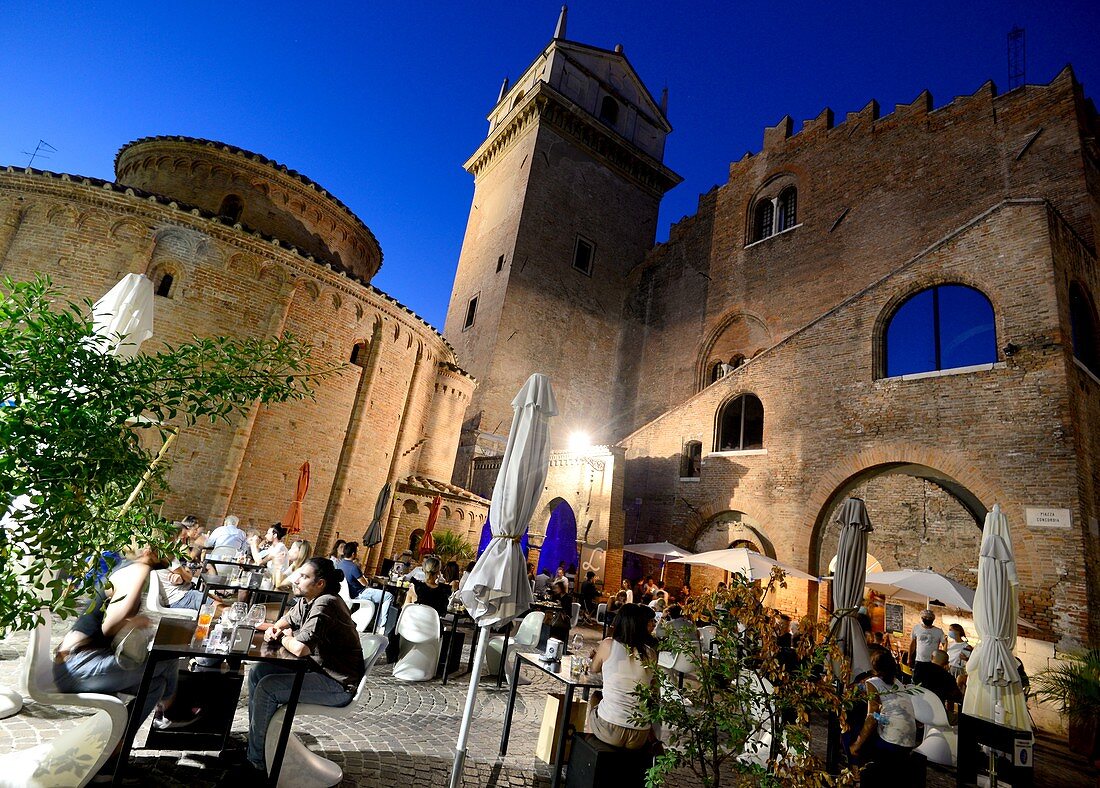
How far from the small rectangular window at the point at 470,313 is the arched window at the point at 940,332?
1716 centimetres

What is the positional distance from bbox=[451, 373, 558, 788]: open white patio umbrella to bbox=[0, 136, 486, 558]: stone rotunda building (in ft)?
29.6

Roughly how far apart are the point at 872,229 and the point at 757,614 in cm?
1849

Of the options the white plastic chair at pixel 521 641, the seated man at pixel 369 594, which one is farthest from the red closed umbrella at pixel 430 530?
the white plastic chair at pixel 521 641

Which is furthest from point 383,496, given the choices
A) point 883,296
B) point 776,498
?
point 883,296

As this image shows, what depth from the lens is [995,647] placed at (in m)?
6.40

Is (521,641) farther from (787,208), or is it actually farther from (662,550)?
(787,208)

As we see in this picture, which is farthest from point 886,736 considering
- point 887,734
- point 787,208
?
point 787,208

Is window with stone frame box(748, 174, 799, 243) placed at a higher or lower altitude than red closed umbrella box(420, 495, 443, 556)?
higher

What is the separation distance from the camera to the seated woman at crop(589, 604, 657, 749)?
12.1 feet

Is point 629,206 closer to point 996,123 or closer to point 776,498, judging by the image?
point 996,123

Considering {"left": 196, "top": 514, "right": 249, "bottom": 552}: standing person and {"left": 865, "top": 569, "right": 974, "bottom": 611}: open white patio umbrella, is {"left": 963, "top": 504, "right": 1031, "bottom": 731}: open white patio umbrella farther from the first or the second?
{"left": 196, "top": 514, "right": 249, "bottom": 552}: standing person

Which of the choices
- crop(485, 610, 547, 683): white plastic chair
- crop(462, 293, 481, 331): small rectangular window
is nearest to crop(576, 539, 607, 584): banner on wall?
crop(485, 610, 547, 683): white plastic chair

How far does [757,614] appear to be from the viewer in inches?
126

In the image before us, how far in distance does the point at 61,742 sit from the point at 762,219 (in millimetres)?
23793
